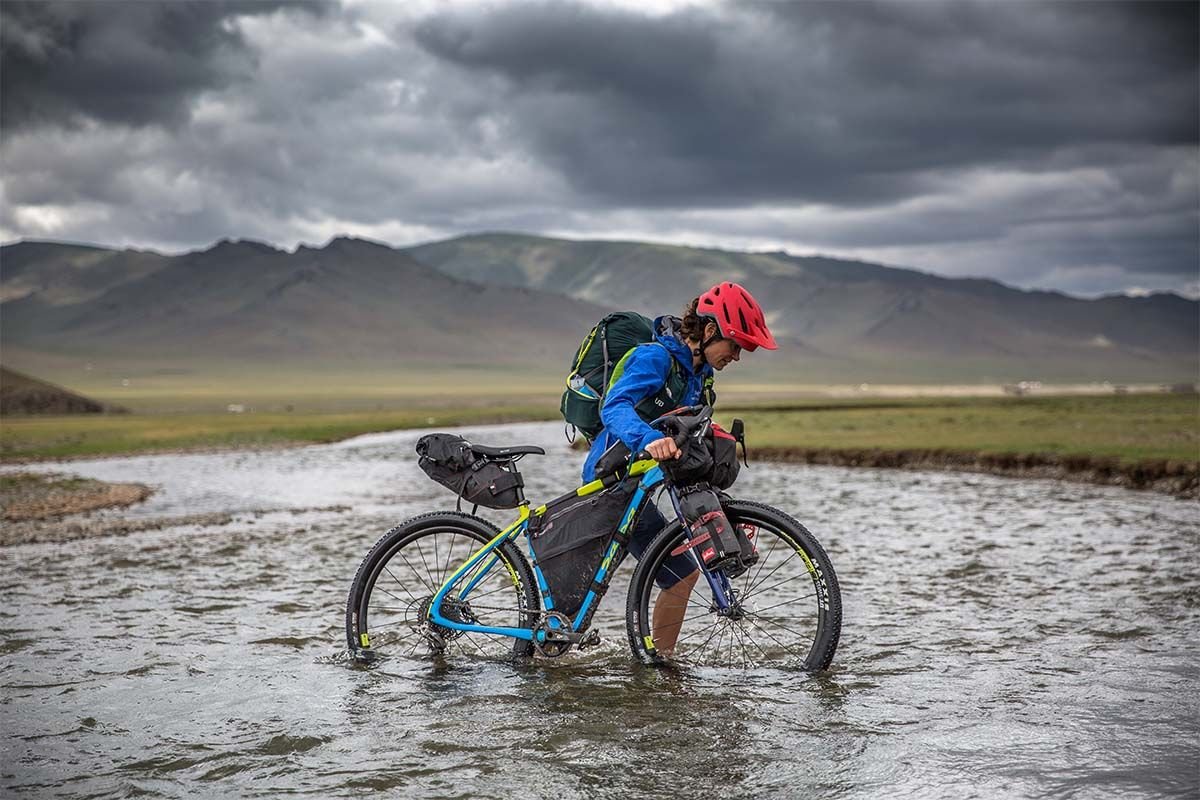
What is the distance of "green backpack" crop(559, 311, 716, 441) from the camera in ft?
22.6

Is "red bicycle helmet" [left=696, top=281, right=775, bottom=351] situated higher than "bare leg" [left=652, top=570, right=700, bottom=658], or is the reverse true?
"red bicycle helmet" [left=696, top=281, right=775, bottom=351]

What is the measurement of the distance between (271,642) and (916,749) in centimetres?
471

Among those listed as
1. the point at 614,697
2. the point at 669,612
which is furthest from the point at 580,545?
the point at 614,697

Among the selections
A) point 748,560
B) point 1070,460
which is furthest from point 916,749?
point 1070,460

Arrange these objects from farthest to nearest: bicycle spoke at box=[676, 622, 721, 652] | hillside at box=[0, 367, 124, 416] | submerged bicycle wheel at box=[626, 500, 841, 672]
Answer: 1. hillside at box=[0, 367, 124, 416]
2. bicycle spoke at box=[676, 622, 721, 652]
3. submerged bicycle wheel at box=[626, 500, 841, 672]

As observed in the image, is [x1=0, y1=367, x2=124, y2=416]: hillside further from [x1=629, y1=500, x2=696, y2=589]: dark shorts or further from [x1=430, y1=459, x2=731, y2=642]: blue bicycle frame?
[x1=629, y1=500, x2=696, y2=589]: dark shorts

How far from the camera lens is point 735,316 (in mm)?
6668

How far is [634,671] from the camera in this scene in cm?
707

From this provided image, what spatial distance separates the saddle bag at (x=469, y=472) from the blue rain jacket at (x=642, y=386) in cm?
52

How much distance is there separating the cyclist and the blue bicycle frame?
0.19 meters

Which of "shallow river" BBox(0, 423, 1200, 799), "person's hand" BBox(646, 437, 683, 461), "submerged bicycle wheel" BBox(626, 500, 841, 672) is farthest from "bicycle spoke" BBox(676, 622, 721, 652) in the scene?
"person's hand" BBox(646, 437, 683, 461)

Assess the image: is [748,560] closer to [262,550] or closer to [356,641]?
[356,641]

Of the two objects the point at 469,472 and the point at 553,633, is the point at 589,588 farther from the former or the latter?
the point at 469,472

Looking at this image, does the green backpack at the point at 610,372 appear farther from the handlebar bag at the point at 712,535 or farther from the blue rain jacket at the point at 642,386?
the handlebar bag at the point at 712,535
